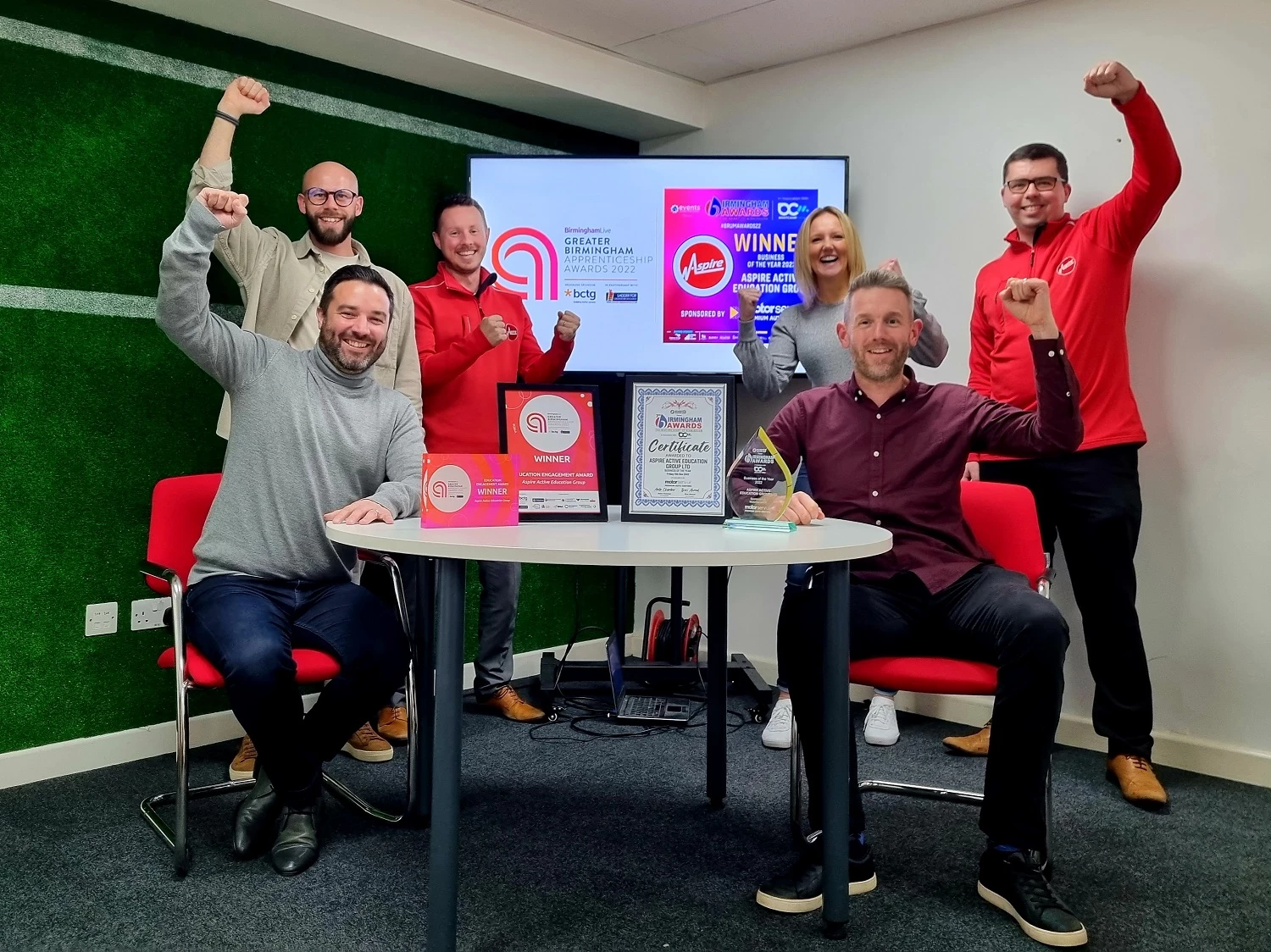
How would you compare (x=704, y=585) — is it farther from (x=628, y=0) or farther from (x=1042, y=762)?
(x=1042, y=762)

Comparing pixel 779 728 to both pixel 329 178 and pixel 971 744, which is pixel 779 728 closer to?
pixel 971 744

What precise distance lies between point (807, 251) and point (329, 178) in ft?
4.84

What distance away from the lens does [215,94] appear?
132 inches

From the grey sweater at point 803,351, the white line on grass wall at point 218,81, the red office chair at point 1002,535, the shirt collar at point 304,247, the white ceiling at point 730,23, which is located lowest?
the red office chair at point 1002,535

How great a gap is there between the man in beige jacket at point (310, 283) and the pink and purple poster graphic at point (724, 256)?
1.17 m

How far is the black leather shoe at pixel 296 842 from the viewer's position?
228cm

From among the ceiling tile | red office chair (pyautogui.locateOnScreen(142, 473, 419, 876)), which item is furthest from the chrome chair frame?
the ceiling tile

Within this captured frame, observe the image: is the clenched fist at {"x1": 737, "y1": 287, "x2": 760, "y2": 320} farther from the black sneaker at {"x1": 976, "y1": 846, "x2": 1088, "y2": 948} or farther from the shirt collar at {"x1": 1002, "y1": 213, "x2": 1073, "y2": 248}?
the black sneaker at {"x1": 976, "y1": 846, "x2": 1088, "y2": 948}

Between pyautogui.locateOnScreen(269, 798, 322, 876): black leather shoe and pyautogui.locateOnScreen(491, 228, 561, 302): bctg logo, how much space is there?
2175 mm

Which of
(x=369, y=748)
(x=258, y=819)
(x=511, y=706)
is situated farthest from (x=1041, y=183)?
(x=258, y=819)

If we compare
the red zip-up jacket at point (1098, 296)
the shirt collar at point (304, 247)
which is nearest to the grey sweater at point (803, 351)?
the red zip-up jacket at point (1098, 296)

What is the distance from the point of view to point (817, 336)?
11.6 feet

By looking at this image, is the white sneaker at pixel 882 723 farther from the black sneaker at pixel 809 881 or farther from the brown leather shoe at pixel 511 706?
the black sneaker at pixel 809 881

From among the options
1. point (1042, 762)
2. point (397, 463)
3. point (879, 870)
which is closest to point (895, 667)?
point (1042, 762)
